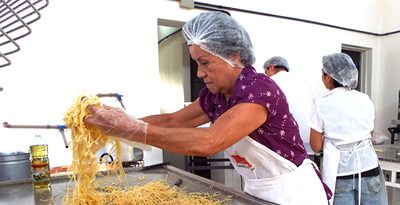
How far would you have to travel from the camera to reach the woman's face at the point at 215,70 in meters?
1.04

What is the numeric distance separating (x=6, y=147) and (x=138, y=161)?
2.67 feet

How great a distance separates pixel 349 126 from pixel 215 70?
1.10m

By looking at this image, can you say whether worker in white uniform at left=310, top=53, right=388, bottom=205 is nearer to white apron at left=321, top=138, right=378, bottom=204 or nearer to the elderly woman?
white apron at left=321, top=138, right=378, bottom=204

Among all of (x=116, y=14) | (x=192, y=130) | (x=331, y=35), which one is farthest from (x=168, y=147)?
(x=331, y=35)

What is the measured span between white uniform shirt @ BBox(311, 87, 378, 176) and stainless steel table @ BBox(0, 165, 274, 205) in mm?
925

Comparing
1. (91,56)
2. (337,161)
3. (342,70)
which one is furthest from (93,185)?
(342,70)

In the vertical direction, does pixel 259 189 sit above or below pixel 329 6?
below

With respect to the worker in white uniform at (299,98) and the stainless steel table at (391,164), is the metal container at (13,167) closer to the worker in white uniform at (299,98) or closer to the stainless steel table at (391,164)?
the worker in white uniform at (299,98)

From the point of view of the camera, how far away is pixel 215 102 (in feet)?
4.01

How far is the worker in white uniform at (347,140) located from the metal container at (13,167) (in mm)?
1593

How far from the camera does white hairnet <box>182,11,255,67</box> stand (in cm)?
103

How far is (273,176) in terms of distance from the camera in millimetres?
1069

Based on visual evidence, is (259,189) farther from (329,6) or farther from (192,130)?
(329,6)

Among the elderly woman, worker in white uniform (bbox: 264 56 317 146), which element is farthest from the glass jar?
worker in white uniform (bbox: 264 56 317 146)
